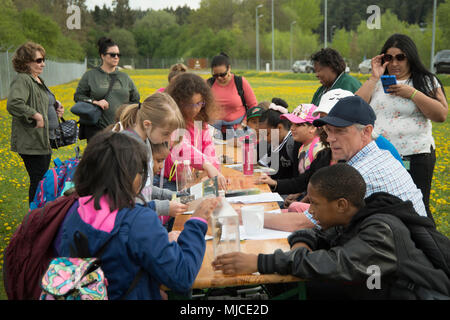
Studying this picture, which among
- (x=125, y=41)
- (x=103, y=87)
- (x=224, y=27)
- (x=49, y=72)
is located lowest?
(x=103, y=87)

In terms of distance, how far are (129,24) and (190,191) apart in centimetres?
7024

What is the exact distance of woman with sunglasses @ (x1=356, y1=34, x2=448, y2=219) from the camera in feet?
11.1

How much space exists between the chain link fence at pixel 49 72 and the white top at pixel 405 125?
14889 mm

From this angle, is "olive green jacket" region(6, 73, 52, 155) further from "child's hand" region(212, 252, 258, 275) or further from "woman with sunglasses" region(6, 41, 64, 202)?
"child's hand" region(212, 252, 258, 275)

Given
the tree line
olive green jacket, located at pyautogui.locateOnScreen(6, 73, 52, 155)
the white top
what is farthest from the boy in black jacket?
the tree line

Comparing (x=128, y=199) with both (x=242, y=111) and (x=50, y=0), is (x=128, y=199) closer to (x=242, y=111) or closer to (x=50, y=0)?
(x=242, y=111)

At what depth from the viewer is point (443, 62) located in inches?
957

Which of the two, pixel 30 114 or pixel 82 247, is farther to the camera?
pixel 30 114

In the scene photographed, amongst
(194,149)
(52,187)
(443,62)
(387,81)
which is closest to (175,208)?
(52,187)

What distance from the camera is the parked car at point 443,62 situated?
24250mm

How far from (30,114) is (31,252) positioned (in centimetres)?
313

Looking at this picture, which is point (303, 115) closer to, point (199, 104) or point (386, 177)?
point (199, 104)

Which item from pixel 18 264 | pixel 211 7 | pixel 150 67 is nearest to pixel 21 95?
pixel 18 264
